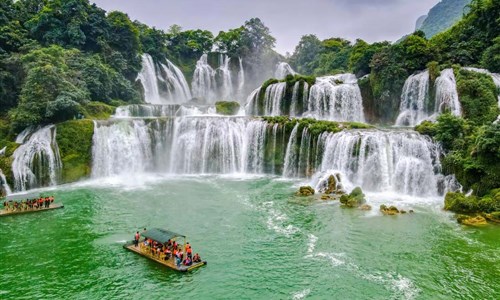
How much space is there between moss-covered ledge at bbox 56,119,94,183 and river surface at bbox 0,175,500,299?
18.5ft

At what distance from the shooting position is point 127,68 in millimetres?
53094

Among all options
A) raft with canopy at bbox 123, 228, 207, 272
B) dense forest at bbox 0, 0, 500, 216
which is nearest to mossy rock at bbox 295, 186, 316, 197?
dense forest at bbox 0, 0, 500, 216

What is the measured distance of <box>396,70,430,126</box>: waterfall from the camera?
124ft

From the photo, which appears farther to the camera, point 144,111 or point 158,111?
point 158,111

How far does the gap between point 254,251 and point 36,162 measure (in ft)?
71.1

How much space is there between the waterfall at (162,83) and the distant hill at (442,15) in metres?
69.5

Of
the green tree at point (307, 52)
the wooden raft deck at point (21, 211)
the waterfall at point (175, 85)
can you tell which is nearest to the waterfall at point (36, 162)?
the wooden raft deck at point (21, 211)

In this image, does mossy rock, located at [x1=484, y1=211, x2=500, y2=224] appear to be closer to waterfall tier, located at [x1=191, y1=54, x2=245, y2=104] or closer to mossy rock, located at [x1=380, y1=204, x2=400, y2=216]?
mossy rock, located at [x1=380, y1=204, x2=400, y2=216]

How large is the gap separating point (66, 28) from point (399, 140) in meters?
40.4

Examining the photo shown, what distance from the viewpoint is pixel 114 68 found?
5138 centimetres

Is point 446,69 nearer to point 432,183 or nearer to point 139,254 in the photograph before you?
point 432,183

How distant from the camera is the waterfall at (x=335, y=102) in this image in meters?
41.9

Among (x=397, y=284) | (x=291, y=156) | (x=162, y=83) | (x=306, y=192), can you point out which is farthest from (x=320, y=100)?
(x=397, y=284)

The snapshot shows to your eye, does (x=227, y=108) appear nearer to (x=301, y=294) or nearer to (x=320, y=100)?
(x=320, y=100)
